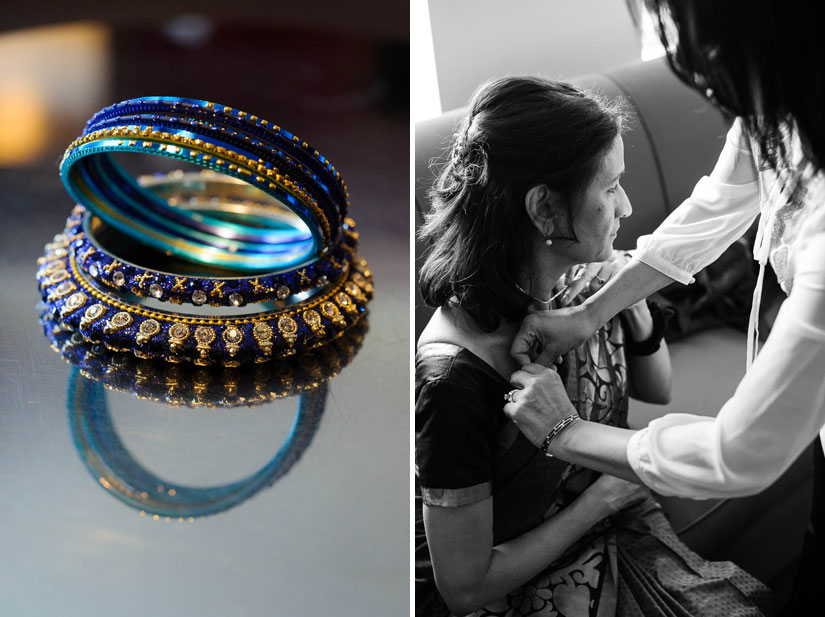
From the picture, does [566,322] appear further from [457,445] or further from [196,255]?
[196,255]

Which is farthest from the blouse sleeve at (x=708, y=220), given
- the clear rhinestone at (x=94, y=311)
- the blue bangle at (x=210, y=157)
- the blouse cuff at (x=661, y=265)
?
the clear rhinestone at (x=94, y=311)

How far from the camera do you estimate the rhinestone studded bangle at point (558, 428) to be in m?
0.43

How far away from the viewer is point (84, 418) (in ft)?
1.93

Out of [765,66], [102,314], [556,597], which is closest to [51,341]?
[102,314]

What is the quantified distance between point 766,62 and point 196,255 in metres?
0.46

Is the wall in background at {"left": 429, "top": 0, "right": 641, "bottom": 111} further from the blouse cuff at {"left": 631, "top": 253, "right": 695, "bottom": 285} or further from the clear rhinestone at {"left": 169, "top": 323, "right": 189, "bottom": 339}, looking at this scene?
the clear rhinestone at {"left": 169, "top": 323, "right": 189, "bottom": 339}

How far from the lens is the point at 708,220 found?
44 cm

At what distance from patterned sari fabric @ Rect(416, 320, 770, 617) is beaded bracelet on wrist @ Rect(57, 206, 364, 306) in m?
0.18

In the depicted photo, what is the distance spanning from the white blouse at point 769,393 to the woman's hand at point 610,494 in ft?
0.24

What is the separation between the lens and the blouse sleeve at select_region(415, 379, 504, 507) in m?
0.45

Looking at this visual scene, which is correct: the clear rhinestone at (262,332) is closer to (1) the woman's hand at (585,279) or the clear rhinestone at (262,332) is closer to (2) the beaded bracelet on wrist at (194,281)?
(2) the beaded bracelet on wrist at (194,281)

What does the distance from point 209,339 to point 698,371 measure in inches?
11.5

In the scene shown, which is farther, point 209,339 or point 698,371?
point 209,339

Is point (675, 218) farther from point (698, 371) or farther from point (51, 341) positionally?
point (51, 341)
